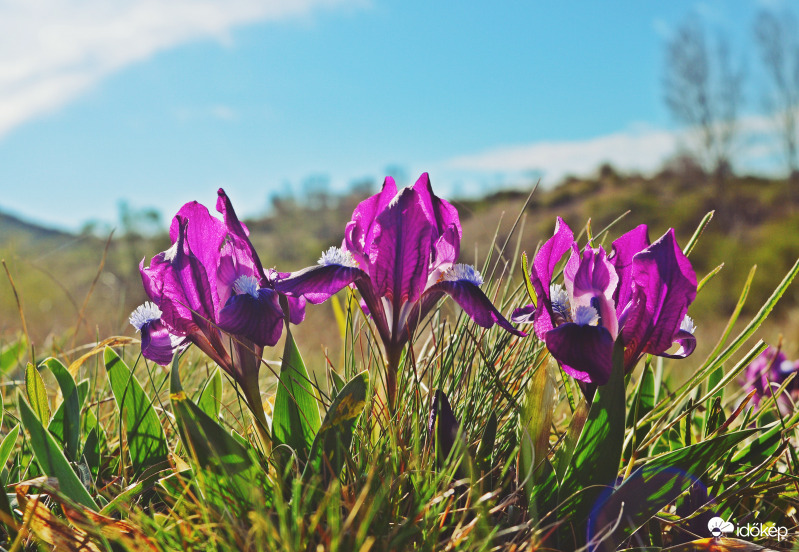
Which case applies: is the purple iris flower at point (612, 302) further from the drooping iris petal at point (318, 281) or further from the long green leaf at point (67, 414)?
the long green leaf at point (67, 414)

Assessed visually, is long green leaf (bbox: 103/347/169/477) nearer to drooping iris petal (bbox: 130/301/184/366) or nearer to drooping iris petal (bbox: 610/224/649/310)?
drooping iris petal (bbox: 130/301/184/366)

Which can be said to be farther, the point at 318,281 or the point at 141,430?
the point at 141,430

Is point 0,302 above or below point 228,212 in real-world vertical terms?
below

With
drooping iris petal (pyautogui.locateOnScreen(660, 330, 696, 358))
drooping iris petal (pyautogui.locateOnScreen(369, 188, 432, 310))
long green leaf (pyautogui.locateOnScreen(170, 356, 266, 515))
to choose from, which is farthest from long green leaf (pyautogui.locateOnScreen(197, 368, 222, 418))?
drooping iris petal (pyautogui.locateOnScreen(660, 330, 696, 358))

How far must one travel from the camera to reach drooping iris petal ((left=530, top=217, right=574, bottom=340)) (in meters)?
1.22

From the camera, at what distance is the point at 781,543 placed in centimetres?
146

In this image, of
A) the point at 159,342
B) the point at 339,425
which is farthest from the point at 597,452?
the point at 159,342

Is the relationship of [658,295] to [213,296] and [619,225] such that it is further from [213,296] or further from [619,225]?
[619,225]

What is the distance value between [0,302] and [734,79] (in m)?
24.7

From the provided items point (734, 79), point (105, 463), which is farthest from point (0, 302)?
point (734, 79)

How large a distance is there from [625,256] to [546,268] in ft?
0.55

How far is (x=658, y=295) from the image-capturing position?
1.16 metres

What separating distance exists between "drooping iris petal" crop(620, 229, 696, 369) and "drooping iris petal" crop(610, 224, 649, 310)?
3cm

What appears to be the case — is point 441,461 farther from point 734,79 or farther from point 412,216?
point 734,79
